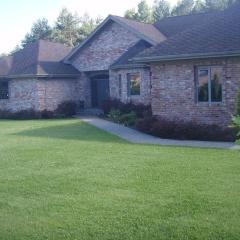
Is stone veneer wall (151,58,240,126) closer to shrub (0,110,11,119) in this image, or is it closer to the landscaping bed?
the landscaping bed

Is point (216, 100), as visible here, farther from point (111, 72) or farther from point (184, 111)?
point (111, 72)

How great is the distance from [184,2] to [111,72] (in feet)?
151

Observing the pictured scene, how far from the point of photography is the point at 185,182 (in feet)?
32.4

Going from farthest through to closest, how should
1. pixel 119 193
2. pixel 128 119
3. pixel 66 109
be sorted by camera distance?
pixel 66 109
pixel 128 119
pixel 119 193

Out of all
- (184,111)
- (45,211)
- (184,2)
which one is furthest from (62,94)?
(184,2)

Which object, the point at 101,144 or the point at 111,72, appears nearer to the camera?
the point at 101,144

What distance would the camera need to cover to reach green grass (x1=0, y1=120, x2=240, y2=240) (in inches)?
275

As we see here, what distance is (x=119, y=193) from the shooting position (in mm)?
9039

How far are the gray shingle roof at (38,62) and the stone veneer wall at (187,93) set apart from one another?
12783mm

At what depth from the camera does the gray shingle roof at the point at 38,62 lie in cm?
3162

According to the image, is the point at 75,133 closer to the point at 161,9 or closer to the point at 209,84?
the point at 209,84

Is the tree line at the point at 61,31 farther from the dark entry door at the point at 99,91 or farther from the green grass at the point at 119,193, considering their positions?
the green grass at the point at 119,193

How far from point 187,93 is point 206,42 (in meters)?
2.15

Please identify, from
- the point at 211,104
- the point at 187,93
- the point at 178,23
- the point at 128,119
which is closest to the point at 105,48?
the point at 178,23
